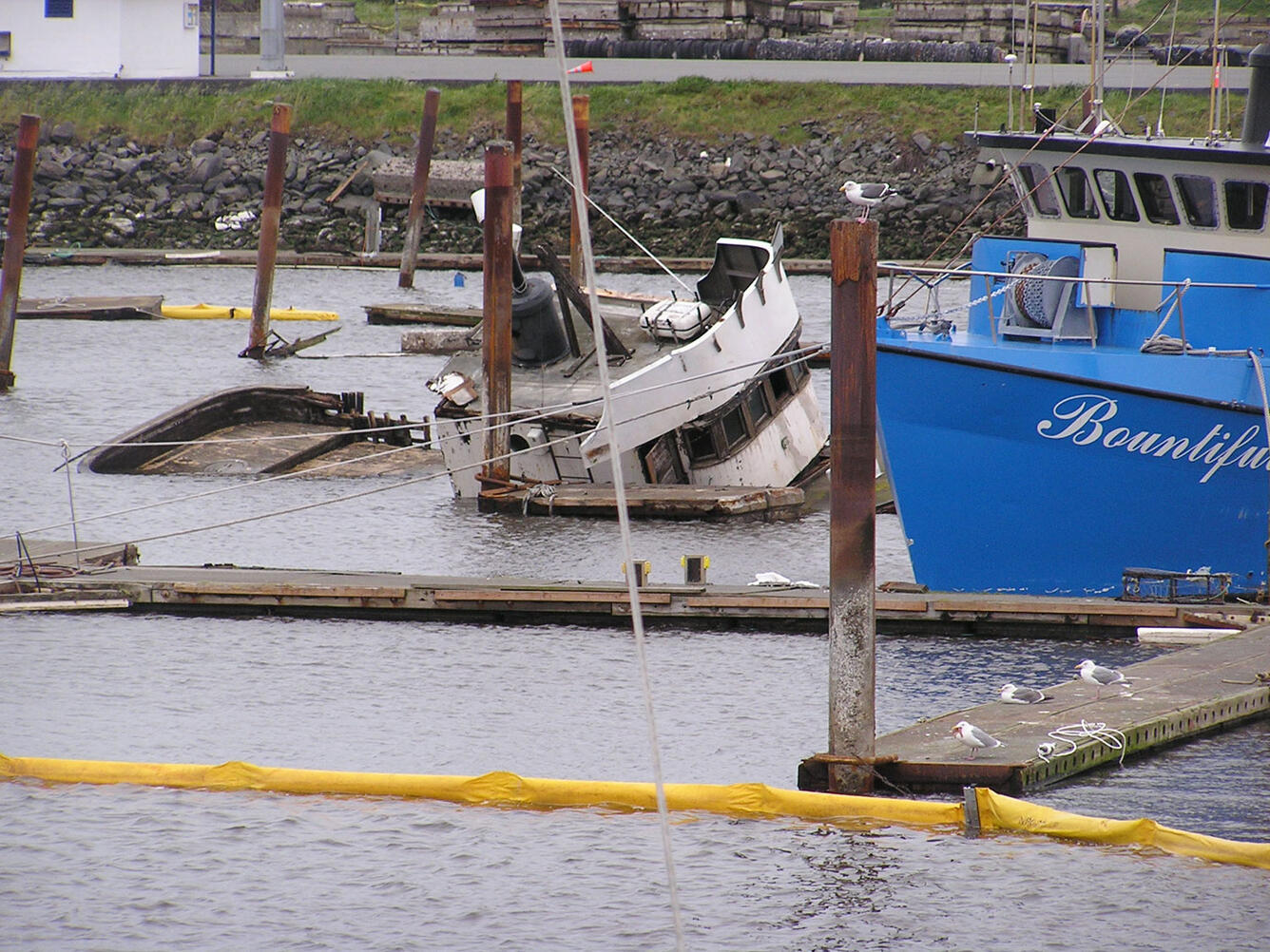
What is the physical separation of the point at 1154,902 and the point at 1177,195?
8.76m

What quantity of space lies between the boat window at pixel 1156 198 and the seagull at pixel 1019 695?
6.43 m

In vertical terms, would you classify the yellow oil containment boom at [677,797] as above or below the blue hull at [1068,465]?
below

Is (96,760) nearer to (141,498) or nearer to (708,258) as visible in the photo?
(141,498)

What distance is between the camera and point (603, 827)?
12.2 metres

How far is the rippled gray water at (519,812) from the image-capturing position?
10.9 metres

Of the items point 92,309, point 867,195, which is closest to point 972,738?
point 867,195

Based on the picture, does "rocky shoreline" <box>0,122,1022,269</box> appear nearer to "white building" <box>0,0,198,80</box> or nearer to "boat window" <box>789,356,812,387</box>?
"white building" <box>0,0,198,80</box>

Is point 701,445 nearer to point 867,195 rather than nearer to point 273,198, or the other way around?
point 867,195

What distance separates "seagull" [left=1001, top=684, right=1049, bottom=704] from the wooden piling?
89.4 inches

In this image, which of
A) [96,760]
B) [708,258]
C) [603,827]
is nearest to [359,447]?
[96,760]

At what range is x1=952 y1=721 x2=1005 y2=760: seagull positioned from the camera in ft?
39.4

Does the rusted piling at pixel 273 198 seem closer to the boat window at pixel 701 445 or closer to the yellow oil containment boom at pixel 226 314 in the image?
the yellow oil containment boom at pixel 226 314

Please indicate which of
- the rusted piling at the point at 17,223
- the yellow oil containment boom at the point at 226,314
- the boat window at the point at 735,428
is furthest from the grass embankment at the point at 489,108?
the boat window at the point at 735,428

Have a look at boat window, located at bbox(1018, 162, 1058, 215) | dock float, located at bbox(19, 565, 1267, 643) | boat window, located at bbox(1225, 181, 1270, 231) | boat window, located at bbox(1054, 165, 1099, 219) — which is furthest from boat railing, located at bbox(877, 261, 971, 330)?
dock float, located at bbox(19, 565, 1267, 643)
